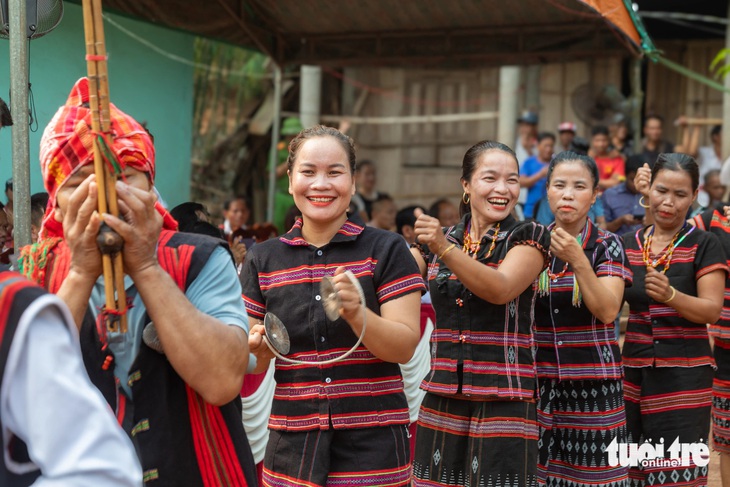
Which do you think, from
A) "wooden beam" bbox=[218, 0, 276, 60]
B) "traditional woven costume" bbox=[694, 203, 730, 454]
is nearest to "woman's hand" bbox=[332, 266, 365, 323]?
"traditional woven costume" bbox=[694, 203, 730, 454]

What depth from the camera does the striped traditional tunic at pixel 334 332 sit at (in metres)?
3.18

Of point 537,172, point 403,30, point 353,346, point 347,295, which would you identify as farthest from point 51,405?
point 537,172

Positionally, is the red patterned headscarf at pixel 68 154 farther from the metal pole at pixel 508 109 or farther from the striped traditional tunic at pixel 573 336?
the metal pole at pixel 508 109

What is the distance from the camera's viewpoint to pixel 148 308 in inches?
79.9

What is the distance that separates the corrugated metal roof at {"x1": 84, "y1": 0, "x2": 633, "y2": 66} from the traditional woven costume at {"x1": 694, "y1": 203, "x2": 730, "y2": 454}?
242cm

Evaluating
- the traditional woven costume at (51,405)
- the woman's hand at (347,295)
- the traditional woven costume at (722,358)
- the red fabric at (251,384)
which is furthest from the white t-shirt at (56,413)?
the traditional woven costume at (722,358)

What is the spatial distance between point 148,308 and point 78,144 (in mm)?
404

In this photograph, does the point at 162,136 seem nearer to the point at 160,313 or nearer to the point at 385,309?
the point at 385,309

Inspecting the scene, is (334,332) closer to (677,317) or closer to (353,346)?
(353,346)

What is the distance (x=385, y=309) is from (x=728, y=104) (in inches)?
365

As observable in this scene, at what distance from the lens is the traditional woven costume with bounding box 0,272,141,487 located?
1.40 metres

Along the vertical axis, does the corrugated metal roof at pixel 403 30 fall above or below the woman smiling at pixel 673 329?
above

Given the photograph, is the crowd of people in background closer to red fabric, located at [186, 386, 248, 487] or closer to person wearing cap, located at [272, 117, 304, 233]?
red fabric, located at [186, 386, 248, 487]

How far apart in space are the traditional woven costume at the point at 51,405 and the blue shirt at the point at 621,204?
7587 millimetres
